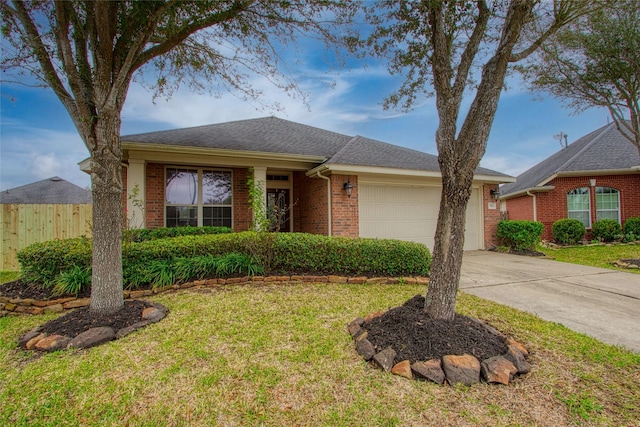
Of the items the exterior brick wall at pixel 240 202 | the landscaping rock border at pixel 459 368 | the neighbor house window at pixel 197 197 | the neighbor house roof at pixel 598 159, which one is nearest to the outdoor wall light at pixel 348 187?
the exterior brick wall at pixel 240 202

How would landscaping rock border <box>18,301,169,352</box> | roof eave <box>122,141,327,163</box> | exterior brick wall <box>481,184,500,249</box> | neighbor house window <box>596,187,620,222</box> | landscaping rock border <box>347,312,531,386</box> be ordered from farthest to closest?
neighbor house window <box>596,187,620,222</box> → exterior brick wall <box>481,184,500,249</box> → roof eave <box>122,141,327,163</box> → landscaping rock border <box>18,301,169,352</box> → landscaping rock border <box>347,312,531,386</box>

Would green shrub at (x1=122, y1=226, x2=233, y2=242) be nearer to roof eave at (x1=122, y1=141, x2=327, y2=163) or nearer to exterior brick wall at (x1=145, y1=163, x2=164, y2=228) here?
exterior brick wall at (x1=145, y1=163, x2=164, y2=228)

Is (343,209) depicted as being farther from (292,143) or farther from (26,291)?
(26,291)

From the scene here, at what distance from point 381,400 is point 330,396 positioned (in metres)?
0.38

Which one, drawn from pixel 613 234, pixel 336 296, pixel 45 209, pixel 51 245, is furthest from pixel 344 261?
pixel 613 234

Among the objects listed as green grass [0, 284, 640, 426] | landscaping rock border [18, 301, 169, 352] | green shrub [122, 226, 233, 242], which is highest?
green shrub [122, 226, 233, 242]

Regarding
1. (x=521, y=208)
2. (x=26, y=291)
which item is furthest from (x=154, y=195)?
(x=521, y=208)

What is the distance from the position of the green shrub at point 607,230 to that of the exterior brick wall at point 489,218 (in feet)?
17.5

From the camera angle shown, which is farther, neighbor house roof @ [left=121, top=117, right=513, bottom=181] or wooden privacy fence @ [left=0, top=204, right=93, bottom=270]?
neighbor house roof @ [left=121, top=117, right=513, bottom=181]

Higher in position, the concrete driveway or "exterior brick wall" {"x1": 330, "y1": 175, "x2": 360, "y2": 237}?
"exterior brick wall" {"x1": 330, "y1": 175, "x2": 360, "y2": 237}

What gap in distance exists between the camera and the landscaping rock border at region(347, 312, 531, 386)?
93.7 inches

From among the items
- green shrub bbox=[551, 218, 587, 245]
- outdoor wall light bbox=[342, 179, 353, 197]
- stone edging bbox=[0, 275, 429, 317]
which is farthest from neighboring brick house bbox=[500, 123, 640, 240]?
stone edging bbox=[0, 275, 429, 317]

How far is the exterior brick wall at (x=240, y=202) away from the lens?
359 inches

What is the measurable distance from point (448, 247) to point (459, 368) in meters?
1.10
